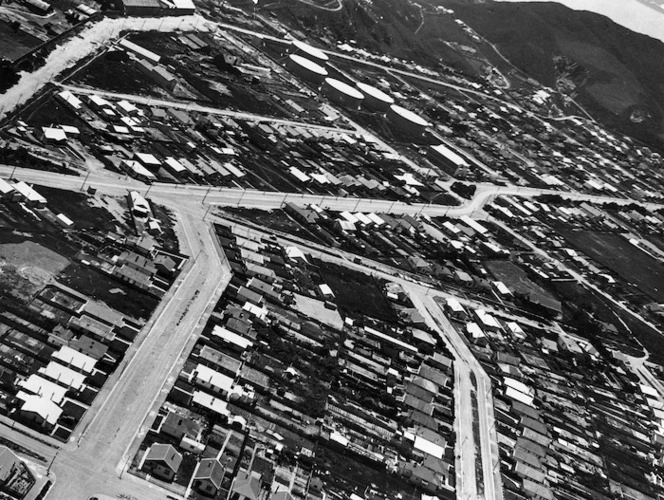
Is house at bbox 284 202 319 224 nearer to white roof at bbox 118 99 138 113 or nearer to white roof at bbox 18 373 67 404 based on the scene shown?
white roof at bbox 118 99 138 113

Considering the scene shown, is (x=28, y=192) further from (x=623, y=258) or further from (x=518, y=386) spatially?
(x=623, y=258)

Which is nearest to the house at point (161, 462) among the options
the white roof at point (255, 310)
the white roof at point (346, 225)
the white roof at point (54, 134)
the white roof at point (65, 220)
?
the white roof at point (255, 310)

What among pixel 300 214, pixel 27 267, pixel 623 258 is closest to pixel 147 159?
pixel 300 214

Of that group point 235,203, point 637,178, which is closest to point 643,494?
point 235,203

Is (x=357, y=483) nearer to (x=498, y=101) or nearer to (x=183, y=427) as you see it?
(x=183, y=427)

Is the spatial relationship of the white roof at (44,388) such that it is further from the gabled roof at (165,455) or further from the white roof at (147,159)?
the white roof at (147,159)

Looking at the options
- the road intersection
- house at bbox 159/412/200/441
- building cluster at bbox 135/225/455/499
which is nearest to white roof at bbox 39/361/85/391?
the road intersection
